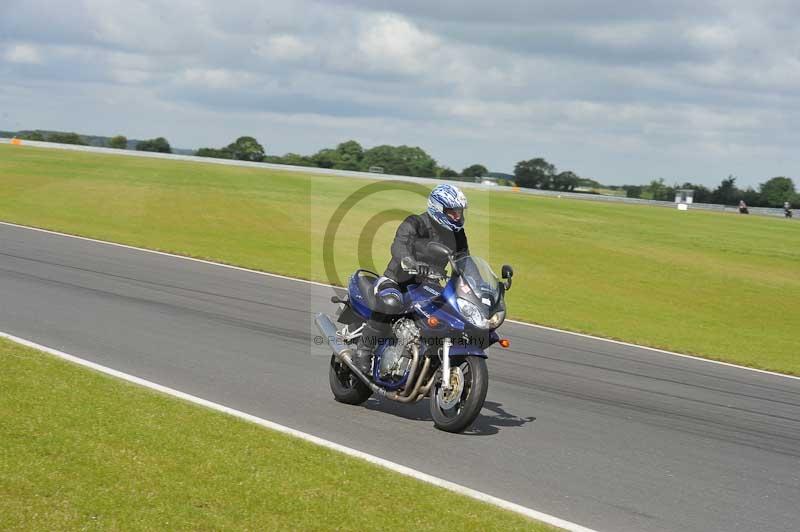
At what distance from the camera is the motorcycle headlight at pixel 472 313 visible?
25.6ft

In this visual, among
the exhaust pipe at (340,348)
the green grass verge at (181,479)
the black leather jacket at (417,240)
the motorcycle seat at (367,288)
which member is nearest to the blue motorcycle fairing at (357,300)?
the motorcycle seat at (367,288)

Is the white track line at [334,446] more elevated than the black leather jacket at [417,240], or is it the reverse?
the black leather jacket at [417,240]

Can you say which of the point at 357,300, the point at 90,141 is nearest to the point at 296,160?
the point at 90,141

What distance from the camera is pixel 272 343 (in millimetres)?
11914

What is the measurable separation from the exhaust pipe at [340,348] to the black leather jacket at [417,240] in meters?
0.92

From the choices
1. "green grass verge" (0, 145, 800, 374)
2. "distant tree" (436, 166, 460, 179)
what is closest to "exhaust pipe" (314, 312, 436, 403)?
"green grass verge" (0, 145, 800, 374)

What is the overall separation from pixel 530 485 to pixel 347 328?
3269 millimetres

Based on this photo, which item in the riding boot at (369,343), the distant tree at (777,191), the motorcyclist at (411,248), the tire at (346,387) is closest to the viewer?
the motorcyclist at (411,248)

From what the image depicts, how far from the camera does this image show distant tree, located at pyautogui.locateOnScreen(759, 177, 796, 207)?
10394cm

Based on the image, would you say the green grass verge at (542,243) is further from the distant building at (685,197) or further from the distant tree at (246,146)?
the distant tree at (246,146)

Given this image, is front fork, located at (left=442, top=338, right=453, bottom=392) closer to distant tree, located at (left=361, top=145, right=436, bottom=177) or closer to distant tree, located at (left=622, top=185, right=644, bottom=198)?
distant tree, located at (left=361, top=145, right=436, bottom=177)

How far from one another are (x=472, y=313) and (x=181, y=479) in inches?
116

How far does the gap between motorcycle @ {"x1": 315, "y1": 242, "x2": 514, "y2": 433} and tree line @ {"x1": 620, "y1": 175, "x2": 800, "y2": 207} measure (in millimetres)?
100733

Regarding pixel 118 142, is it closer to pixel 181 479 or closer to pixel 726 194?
pixel 726 194
